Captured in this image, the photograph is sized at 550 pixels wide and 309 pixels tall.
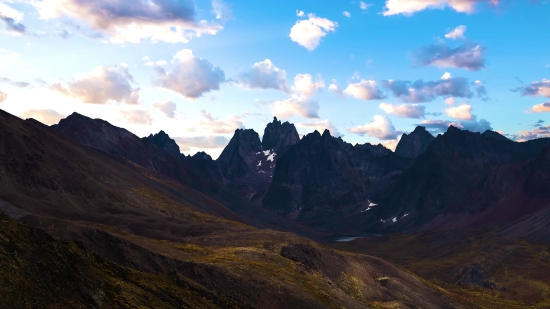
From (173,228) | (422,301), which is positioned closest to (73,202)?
(173,228)

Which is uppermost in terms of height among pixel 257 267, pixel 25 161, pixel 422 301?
pixel 25 161

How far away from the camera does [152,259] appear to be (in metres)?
83.2

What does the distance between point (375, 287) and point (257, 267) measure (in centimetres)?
3779

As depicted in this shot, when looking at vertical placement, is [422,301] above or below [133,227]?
below

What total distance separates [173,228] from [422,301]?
7804 centimetres

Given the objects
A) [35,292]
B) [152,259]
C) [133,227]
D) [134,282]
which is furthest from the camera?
[133,227]

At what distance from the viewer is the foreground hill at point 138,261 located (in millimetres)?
47281

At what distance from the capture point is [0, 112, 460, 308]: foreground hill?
47.3 metres

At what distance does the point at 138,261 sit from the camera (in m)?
81.8

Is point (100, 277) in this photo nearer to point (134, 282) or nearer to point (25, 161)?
point (134, 282)

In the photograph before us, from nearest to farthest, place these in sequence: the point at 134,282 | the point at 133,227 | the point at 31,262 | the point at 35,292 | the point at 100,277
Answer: the point at 35,292
the point at 31,262
the point at 100,277
the point at 134,282
the point at 133,227

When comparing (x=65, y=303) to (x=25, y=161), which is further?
(x=25, y=161)

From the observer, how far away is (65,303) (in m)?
43.3

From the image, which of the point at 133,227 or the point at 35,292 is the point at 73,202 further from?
the point at 35,292
